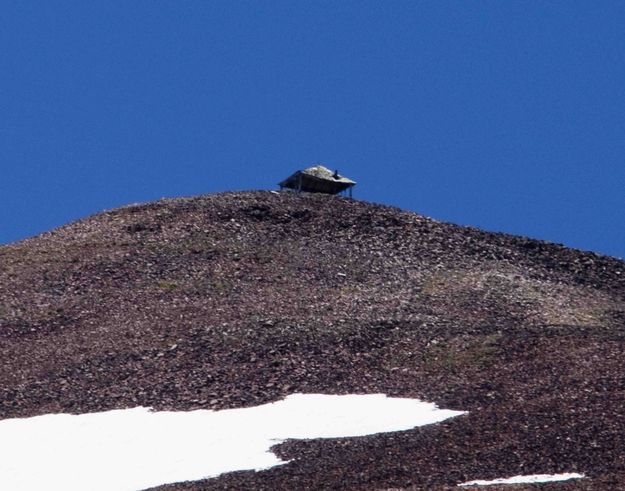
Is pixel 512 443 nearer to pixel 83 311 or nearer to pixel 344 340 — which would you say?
pixel 344 340

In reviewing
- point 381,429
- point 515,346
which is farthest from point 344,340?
point 381,429

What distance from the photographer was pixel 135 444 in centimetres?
2475

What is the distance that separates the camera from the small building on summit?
48562 millimetres

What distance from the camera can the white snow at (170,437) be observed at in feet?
74.7

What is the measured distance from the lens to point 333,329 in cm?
3138

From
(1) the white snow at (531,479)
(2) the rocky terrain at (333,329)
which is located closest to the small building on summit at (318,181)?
(2) the rocky terrain at (333,329)

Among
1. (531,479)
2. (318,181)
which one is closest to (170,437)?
(531,479)

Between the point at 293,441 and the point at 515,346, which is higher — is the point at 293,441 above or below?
below

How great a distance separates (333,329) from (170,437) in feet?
25.1

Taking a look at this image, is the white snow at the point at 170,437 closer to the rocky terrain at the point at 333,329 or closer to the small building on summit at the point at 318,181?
the rocky terrain at the point at 333,329

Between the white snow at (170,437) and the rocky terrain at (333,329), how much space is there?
732mm

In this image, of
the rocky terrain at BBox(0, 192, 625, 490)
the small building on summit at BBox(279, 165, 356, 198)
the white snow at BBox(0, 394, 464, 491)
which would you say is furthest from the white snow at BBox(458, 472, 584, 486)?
the small building on summit at BBox(279, 165, 356, 198)

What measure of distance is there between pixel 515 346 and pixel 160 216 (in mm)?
17791

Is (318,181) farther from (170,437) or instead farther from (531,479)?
(531,479)
